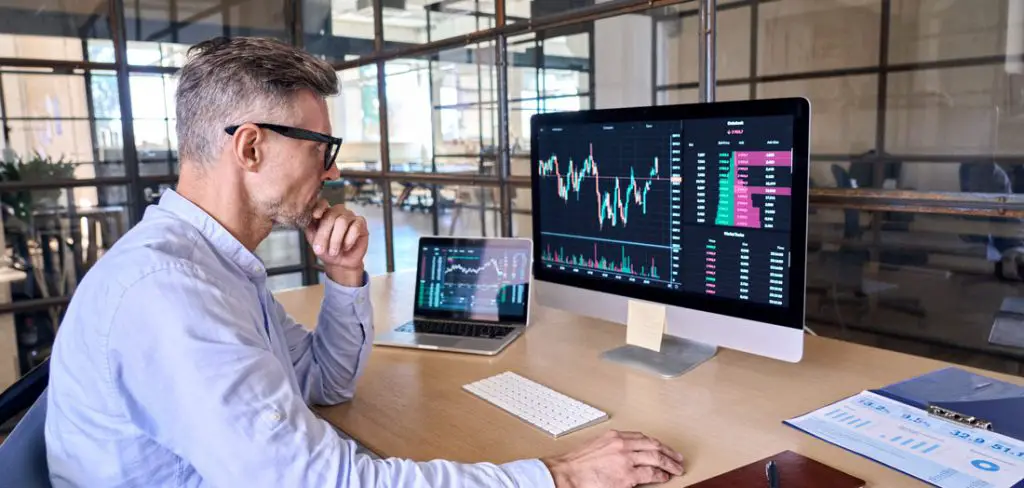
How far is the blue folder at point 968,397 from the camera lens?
106 cm

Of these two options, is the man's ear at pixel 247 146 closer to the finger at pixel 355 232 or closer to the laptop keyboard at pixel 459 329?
the finger at pixel 355 232

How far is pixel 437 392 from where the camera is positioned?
134cm

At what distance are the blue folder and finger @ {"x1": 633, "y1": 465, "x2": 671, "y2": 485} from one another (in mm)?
479

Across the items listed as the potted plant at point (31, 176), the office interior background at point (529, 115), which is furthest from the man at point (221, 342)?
the potted plant at point (31, 176)

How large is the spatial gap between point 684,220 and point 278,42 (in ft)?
2.58

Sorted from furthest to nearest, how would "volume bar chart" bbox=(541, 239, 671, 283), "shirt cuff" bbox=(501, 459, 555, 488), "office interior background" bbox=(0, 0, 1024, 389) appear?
"office interior background" bbox=(0, 0, 1024, 389)
"volume bar chart" bbox=(541, 239, 671, 283)
"shirt cuff" bbox=(501, 459, 555, 488)

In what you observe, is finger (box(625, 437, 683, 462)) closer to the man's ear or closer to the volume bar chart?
the volume bar chart

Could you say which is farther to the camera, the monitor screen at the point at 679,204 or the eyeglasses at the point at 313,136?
the monitor screen at the point at 679,204

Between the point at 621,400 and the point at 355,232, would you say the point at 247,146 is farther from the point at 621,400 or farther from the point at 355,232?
the point at 621,400

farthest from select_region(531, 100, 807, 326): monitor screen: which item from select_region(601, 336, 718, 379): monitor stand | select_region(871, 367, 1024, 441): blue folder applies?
select_region(871, 367, 1024, 441): blue folder

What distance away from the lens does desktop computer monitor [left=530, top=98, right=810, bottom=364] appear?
1.21m

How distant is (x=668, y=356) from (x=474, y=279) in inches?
21.1

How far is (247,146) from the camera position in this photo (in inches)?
39.1

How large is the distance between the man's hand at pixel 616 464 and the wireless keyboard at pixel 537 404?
0.14m
